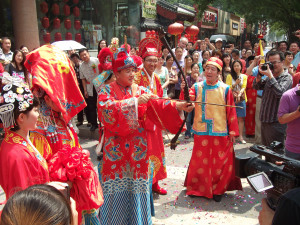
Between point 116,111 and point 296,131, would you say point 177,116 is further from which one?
point 296,131

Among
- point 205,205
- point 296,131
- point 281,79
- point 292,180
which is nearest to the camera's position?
point 292,180

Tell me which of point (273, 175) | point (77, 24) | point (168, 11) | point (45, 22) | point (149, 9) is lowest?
point (273, 175)

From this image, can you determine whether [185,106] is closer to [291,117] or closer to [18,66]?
[291,117]

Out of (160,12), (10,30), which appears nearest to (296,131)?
(10,30)

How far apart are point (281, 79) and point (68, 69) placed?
291cm

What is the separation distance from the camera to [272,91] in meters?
3.97

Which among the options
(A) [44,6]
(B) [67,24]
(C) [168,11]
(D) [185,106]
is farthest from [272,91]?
(C) [168,11]

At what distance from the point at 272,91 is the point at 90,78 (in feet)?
12.9

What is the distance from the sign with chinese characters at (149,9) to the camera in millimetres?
16406

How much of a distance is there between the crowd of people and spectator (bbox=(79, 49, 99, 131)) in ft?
5.44

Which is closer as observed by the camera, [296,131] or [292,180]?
[292,180]

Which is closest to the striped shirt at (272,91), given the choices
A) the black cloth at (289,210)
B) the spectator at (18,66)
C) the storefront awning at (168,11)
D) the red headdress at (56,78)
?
the red headdress at (56,78)

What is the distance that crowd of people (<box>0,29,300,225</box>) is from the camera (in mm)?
1732

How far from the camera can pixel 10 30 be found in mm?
9547
